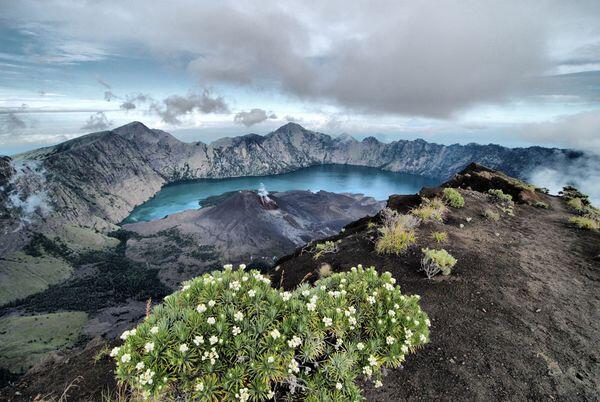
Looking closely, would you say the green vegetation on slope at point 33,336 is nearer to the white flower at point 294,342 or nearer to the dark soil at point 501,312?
the dark soil at point 501,312

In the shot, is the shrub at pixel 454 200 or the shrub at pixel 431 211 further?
the shrub at pixel 454 200

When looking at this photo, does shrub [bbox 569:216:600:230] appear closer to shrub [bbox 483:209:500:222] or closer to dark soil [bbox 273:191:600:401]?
dark soil [bbox 273:191:600:401]

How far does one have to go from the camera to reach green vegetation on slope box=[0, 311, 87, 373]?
64.8 m

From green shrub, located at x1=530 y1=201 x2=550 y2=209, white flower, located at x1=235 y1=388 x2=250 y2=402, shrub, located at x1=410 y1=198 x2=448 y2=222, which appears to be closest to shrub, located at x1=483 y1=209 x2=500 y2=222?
shrub, located at x1=410 y1=198 x2=448 y2=222

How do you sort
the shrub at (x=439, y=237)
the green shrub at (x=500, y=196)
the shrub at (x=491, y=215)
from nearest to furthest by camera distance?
the shrub at (x=439, y=237) → the shrub at (x=491, y=215) → the green shrub at (x=500, y=196)

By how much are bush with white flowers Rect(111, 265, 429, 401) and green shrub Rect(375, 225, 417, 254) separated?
6.95m

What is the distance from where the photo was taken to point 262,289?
5.33 m

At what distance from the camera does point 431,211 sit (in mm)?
16000

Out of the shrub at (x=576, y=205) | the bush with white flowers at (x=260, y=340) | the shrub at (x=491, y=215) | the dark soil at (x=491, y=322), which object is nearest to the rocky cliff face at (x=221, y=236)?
the shrub at (x=576, y=205)

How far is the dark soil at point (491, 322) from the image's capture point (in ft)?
22.5

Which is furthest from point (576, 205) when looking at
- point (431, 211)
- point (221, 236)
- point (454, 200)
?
point (221, 236)

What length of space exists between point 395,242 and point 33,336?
102 meters

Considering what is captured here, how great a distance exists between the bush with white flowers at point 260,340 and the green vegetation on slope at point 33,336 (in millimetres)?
86117

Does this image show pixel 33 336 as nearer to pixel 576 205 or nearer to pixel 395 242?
pixel 395 242
